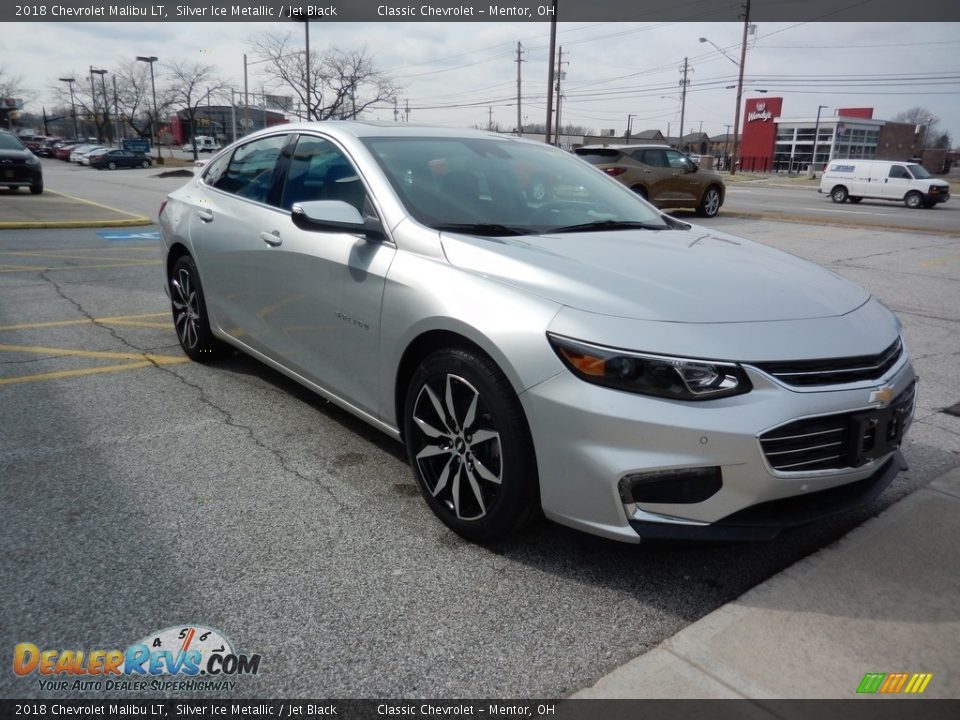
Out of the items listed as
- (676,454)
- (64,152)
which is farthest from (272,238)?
(64,152)

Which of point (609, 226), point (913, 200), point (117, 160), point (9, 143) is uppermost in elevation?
point (9, 143)

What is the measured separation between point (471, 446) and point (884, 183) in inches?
1192

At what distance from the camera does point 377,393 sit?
344cm

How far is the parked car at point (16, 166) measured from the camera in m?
18.6

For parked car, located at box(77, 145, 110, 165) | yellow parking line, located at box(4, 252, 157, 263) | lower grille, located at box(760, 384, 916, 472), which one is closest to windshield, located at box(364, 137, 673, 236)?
lower grille, located at box(760, 384, 916, 472)

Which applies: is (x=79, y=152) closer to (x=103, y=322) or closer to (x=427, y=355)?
(x=103, y=322)

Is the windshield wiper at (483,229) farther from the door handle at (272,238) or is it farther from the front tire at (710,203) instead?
the front tire at (710,203)

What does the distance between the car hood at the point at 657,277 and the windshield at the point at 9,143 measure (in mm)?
20325

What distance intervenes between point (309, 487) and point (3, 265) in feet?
24.8

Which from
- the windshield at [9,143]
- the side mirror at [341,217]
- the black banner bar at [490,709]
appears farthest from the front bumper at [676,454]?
the windshield at [9,143]

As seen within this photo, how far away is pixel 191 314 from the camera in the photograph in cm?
524

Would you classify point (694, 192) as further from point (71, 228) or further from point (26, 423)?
point (26, 423)

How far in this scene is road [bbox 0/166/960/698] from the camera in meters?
2.40

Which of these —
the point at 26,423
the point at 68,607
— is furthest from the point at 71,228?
the point at 68,607
